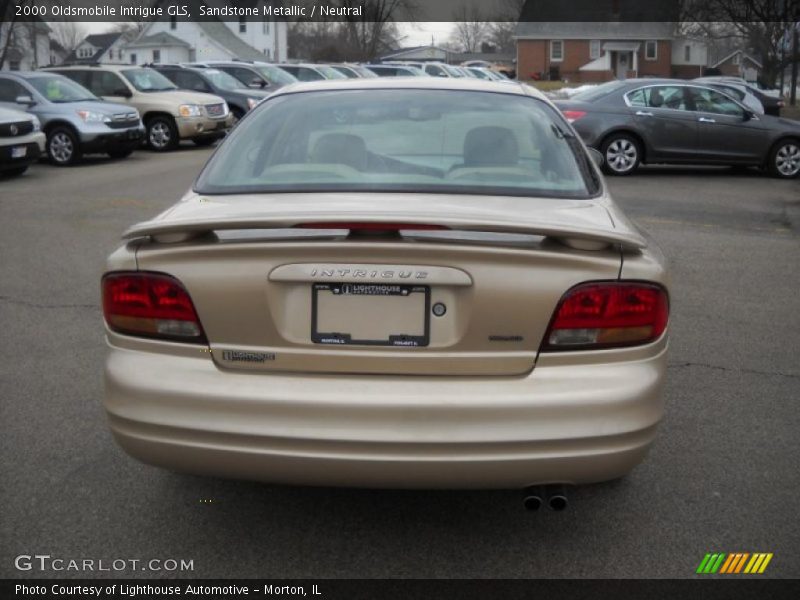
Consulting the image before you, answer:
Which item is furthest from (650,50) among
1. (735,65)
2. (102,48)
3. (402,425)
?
(402,425)

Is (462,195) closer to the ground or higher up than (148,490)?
higher up

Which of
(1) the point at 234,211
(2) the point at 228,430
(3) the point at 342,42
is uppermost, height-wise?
(3) the point at 342,42

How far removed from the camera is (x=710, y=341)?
21.4 feet

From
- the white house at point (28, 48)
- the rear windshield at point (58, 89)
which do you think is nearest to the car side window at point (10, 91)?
the rear windshield at point (58, 89)

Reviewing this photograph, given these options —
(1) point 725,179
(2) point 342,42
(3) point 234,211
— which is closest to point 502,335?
(3) point 234,211

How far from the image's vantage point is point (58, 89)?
18.6 m

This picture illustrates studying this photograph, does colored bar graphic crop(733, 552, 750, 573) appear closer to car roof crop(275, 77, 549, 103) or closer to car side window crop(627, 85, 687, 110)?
car roof crop(275, 77, 549, 103)

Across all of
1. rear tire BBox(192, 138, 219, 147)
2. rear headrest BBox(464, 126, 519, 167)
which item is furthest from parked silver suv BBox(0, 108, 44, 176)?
rear headrest BBox(464, 126, 519, 167)

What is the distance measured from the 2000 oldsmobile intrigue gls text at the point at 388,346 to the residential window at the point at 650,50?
266 feet

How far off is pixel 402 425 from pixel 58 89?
Answer: 17097 mm

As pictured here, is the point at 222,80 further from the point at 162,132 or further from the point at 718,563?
the point at 718,563

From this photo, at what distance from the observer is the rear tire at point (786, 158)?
54.4ft
